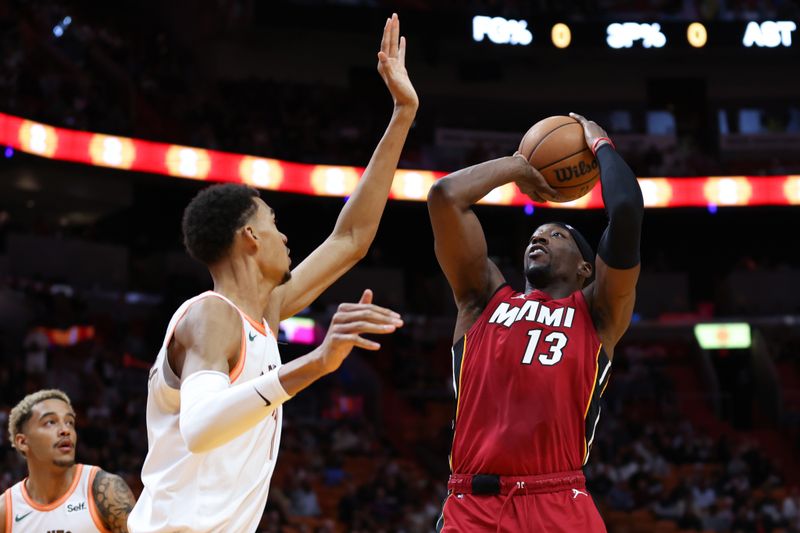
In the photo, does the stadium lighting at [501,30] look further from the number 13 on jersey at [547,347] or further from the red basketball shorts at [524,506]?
the red basketball shorts at [524,506]

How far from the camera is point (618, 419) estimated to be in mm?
18812

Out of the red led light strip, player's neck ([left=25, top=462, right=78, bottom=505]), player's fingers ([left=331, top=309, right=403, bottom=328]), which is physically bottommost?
player's neck ([left=25, top=462, right=78, bottom=505])

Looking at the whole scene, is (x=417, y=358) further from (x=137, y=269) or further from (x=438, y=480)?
(x=137, y=269)

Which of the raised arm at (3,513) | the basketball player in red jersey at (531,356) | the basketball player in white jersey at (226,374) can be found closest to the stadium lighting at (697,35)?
the basketball player in red jersey at (531,356)

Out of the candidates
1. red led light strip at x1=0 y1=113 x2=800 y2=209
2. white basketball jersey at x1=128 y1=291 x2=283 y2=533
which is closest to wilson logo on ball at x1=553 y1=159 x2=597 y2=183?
white basketball jersey at x1=128 y1=291 x2=283 y2=533

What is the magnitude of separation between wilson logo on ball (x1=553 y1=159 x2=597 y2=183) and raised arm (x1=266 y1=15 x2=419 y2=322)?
2.22 ft

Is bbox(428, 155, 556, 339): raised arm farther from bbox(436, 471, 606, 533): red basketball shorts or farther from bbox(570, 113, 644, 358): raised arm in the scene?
bbox(436, 471, 606, 533): red basketball shorts

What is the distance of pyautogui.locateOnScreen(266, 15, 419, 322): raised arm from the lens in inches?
163

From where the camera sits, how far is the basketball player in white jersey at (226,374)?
292cm

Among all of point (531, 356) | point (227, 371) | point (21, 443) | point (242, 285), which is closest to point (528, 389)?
point (531, 356)

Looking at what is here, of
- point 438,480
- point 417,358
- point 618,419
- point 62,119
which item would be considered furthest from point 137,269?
point 618,419

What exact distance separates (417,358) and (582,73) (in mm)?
8736

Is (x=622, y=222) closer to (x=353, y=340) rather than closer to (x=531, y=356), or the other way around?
(x=531, y=356)

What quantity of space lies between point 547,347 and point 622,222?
1.77 ft
